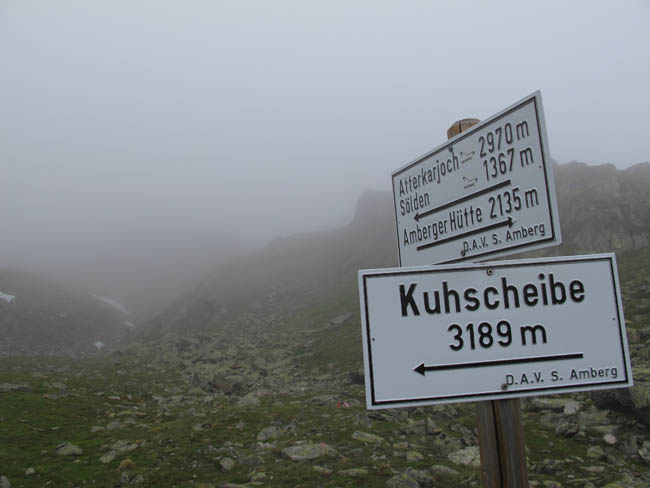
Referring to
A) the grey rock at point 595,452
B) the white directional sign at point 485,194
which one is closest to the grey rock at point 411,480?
the grey rock at point 595,452

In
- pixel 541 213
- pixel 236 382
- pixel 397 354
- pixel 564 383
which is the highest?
pixel 541 213

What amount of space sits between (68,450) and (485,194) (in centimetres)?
1176

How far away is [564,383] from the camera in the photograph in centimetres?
241

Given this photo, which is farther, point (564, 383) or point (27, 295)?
point (27, 295)

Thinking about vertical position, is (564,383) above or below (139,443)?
above

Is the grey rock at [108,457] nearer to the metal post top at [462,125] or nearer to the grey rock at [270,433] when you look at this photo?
the grey rock at [270,433]

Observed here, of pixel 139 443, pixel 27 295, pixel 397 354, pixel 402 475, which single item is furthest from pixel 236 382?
pixel 27 295

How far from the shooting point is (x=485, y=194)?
2.76 m

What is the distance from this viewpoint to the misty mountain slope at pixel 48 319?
175 feet

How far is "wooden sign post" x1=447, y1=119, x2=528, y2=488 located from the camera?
2.62 m

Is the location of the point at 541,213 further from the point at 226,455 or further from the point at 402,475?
the point at 226,455

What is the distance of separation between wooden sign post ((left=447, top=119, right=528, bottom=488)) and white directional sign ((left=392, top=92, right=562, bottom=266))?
3.12 feet

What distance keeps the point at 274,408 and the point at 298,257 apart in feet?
240

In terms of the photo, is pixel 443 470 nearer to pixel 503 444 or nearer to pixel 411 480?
pixel 411 480
